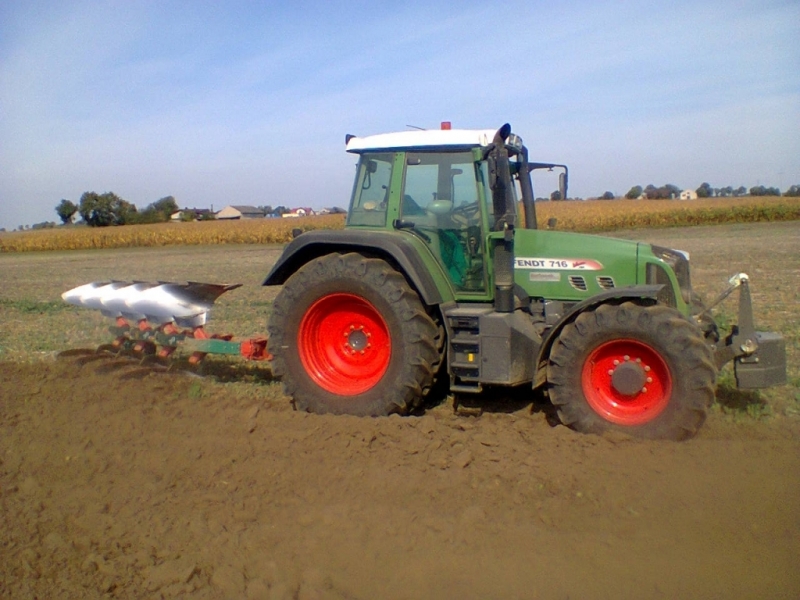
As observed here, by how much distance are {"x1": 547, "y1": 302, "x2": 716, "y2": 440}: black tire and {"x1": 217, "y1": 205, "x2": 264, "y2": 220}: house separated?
73.7m

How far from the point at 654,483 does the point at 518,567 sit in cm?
124

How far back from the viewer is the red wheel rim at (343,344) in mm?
5949

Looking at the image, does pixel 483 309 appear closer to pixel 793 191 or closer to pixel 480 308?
pixel 480 308

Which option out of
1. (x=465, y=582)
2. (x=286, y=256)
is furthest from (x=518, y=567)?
(x=286, y=256)

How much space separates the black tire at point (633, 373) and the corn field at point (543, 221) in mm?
31884

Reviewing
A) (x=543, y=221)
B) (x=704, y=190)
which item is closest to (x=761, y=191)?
(x=704, y=190)

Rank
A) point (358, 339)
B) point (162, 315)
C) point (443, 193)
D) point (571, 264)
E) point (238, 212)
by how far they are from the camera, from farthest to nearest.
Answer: point (238, 212), point (162, 315), point (358, 339), point (443, 193), point (571, 264)

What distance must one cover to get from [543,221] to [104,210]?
38189mm

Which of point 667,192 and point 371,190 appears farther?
point 667,192

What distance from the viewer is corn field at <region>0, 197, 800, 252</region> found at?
40094 mm

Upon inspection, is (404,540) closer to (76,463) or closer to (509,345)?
(509,345)

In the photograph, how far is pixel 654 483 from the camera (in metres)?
4.18

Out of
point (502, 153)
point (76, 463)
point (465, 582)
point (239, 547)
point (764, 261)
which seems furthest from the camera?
point (764, 261)

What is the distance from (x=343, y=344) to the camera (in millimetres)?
6105
